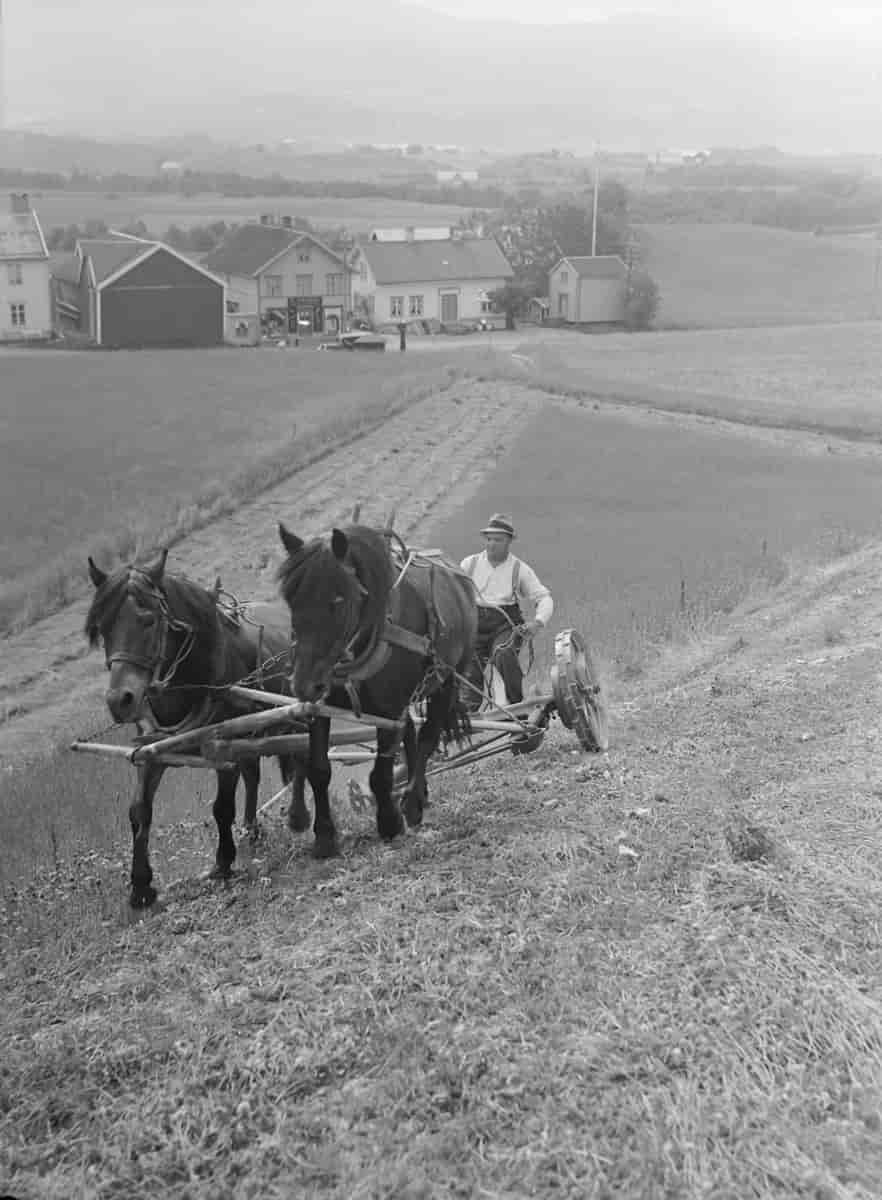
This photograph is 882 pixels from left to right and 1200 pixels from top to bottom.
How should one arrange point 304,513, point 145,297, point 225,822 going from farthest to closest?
point 145,297, point 304,513, point 225,822

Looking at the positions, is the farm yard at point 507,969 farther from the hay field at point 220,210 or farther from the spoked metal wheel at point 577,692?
the hay field at point 220,210

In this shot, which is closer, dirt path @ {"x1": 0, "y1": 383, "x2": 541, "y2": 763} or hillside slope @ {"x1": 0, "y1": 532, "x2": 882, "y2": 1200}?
hillside slope @ {"x1": 0, "y1": 532, "x2": 882, "y2": 1200}

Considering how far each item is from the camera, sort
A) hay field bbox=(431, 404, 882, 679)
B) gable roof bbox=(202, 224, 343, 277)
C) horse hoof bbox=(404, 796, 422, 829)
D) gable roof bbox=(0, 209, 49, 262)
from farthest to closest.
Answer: gable roof bbox=(202, 224, 343, 277)
gable roof bbox=(0, 209, 49, 262)
hay field bbox=(431, 404, 882, 679)
horse hoof bbox=(404, 796, 422, 829)

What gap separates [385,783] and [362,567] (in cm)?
131

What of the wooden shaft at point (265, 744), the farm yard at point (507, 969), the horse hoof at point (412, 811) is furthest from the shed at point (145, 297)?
the horse hoof at point (412, 811)

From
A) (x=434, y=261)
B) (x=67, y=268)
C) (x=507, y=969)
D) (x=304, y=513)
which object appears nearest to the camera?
(x=507, y=969)

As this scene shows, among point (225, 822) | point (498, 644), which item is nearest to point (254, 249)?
point (498, 644)

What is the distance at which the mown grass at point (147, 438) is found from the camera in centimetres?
2145

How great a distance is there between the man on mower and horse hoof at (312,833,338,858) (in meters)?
2.23

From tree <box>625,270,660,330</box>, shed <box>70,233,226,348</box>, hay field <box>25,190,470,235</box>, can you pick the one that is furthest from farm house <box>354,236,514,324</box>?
hay field <box>25,190,470,235</box>

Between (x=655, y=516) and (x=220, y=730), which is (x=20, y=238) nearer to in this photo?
(x=655, y=516)

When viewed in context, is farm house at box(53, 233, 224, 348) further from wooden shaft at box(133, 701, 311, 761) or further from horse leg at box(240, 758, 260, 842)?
wooden shaft at box(133, 701, 311, 761)

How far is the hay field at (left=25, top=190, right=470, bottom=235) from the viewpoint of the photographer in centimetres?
8625

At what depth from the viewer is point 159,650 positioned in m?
7.06
